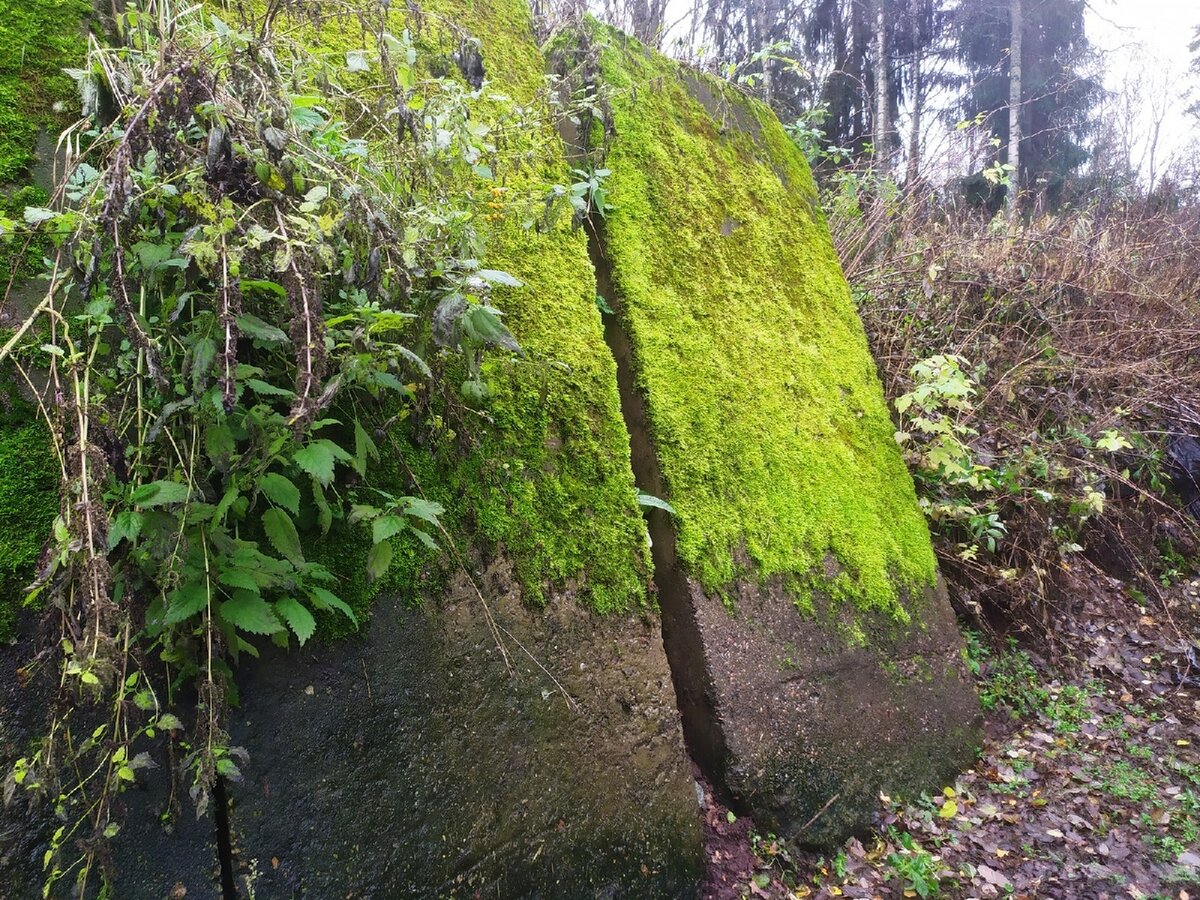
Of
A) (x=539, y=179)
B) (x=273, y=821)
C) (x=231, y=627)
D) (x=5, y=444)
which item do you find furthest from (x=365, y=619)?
(x=539, y=179)

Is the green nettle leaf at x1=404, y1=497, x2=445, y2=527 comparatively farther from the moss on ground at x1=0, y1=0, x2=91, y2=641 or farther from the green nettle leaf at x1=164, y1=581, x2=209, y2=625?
the moss on ground at x1=0, y1=0, x2=91, y2=641

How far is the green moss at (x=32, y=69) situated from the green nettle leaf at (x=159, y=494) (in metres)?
0.92

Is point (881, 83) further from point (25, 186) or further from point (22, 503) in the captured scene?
point (22, 503)

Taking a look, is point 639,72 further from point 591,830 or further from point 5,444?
point 591,830

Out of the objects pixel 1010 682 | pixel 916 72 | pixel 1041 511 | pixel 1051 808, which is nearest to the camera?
pixel 1051 808

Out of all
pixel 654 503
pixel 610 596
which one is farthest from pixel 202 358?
pixel 654 503

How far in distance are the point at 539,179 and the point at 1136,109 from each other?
19.5 m

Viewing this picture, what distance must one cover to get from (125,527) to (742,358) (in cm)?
244

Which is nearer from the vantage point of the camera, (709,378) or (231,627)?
(231,627)

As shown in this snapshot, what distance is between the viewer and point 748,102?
4258 millimetres

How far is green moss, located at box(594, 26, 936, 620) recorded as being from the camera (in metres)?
2.65

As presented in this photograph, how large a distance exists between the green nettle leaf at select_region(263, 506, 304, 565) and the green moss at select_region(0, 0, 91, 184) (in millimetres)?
1048

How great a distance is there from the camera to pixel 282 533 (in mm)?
1483

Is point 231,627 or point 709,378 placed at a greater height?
point 709,378
